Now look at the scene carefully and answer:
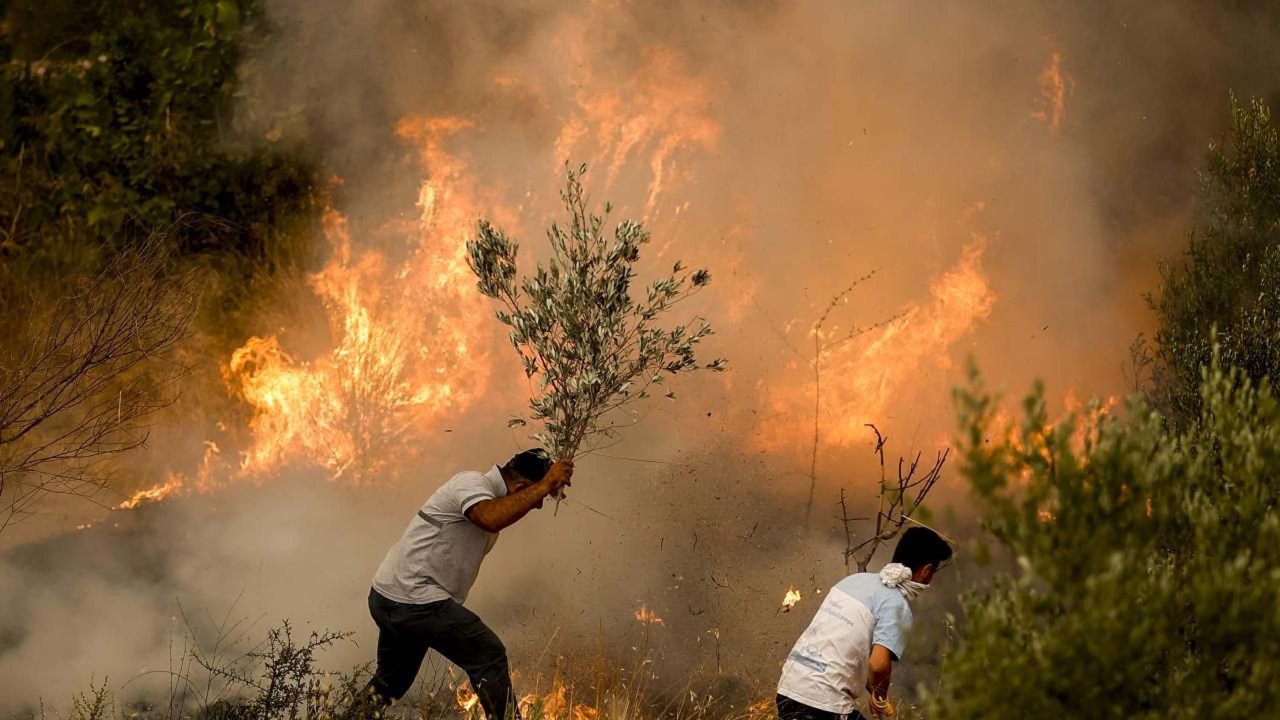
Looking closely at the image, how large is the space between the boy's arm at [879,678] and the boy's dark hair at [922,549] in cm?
46

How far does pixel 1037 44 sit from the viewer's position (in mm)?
11891

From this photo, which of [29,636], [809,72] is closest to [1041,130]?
[809,72]

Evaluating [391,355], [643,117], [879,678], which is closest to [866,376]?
[643,117]

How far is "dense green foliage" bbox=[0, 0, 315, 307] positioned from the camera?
13203 mm

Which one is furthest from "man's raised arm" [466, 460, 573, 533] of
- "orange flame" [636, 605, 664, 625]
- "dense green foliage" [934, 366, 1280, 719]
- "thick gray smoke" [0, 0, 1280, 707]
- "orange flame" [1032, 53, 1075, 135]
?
"orange flame" [1032, 53, 1075, 135]

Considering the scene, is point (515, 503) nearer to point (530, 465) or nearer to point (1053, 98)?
point (530, 465)

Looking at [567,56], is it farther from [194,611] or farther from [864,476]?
[194,611]

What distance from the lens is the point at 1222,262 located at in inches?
412

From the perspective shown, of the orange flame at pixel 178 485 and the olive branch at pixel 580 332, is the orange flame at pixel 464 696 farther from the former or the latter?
the orange flame at pixel 178 485

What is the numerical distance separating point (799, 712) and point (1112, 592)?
2.53 metres

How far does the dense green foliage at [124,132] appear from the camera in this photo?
13.2 m

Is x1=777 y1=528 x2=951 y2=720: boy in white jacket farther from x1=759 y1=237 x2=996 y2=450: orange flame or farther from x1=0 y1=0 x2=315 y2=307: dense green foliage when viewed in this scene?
x1=0 y1=0 x2=315 y2=307: dense green foliage

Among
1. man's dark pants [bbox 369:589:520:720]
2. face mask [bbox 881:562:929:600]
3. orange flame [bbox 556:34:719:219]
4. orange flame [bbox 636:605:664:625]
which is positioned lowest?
man's dark pants [bbox 369:589:520:720]

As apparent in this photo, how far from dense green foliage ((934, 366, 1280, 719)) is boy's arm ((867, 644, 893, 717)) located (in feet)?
5.38
